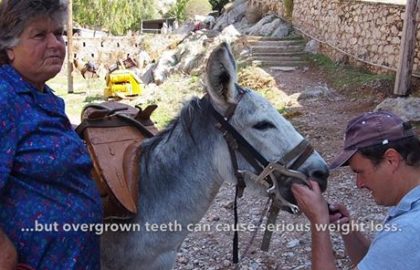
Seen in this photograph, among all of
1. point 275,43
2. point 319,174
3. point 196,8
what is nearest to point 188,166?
point 319,174

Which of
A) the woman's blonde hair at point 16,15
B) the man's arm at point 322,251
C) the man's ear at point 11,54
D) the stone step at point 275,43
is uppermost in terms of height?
the woman's blonde hair at point 16,15

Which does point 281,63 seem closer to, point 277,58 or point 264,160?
point 277,58

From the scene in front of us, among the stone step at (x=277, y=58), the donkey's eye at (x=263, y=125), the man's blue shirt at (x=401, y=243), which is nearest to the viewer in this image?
the man's blue shirt at (x=401, y=243)

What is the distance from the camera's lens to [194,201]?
249 centimetres

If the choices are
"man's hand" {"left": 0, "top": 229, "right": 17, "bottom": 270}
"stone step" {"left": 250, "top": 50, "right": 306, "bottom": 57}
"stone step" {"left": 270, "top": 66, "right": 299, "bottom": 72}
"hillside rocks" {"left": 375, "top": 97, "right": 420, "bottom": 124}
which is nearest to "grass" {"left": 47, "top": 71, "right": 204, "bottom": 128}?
"stone step" {"left": 250, "top": 50, "right": 306, "bottom": 57}

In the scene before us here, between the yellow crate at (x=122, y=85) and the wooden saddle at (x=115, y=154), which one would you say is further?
the yellow crate at (x=122, y=85)

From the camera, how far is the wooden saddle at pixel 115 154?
2.33 metres

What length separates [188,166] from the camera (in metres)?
2.47

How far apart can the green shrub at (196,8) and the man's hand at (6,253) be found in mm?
43334

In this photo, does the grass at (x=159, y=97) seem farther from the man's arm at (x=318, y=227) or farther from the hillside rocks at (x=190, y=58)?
the man's arm at (x=318, y=227)

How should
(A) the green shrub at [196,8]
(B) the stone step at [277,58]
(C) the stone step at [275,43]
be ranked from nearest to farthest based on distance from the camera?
(B) the stone step at [277,58]
(C) the stone step at [275,43]
(A) the green shrub at [196,8]

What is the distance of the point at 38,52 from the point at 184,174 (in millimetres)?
1012

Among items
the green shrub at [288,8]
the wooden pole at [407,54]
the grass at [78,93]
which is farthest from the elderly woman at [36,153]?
the green shrub at [288,8]

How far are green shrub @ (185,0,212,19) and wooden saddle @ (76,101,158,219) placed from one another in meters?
42.1
